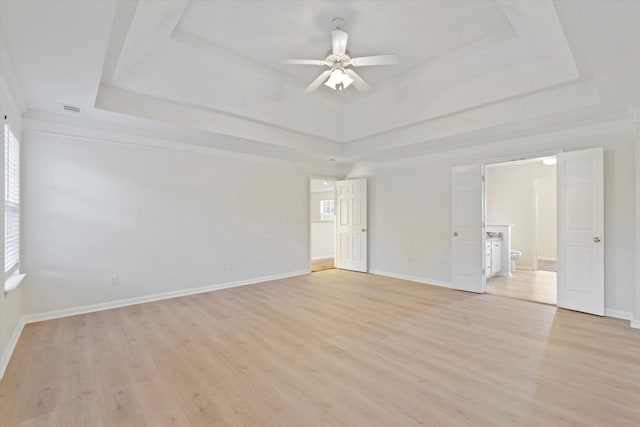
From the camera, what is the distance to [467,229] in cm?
513

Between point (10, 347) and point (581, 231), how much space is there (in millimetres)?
6618

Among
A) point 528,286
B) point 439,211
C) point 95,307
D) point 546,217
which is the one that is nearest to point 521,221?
point 546,217

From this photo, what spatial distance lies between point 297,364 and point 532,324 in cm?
285

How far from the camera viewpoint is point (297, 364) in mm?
2582

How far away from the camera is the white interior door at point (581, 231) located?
3.80 meters

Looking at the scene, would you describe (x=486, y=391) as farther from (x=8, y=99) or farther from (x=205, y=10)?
(x=8, y=99)

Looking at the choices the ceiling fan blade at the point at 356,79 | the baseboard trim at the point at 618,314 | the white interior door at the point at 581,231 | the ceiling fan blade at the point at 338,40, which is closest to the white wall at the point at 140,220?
the ceiling fan blade at the point at 356,79

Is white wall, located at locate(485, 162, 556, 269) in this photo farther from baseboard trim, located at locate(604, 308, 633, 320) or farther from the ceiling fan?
the ceiling fan

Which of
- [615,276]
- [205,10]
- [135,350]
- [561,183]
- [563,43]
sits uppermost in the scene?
[205,10]

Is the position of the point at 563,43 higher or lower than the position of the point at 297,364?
higher

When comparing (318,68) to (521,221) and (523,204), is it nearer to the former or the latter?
(523,204)

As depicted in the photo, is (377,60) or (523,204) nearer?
(377,60)

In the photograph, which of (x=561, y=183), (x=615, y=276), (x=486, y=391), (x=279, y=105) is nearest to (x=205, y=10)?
(x=279, y=105)

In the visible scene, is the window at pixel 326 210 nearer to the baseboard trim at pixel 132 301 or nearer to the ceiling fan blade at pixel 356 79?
the baseboard trim at pixel 132 301
